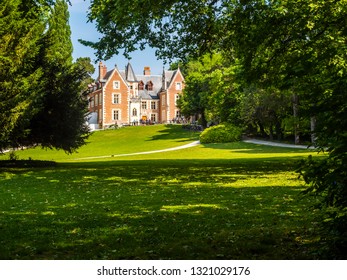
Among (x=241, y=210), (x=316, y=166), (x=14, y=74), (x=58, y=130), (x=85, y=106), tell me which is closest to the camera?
(x=316, y=166)

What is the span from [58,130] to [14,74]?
183 inches

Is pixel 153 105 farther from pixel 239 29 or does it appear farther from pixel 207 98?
pixel 239 29

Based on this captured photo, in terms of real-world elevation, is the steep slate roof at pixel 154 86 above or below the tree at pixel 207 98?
above

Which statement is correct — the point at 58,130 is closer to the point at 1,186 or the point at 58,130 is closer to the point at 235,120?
the point at 1,186

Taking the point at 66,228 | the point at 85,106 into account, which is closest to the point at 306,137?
the point at 85,106

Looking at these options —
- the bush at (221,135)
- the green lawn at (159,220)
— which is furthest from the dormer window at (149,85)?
the green lawn at (159,220)

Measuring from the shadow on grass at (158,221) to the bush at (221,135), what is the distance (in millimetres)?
35988

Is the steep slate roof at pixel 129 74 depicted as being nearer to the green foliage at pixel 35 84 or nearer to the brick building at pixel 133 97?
the brick building at pixel 133 97

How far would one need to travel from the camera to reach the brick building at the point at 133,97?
3440 inches

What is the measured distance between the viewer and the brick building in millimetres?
87375

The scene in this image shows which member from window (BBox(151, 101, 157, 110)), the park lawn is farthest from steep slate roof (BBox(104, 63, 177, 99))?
the park lawn

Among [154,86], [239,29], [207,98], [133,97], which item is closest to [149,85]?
[154,86]

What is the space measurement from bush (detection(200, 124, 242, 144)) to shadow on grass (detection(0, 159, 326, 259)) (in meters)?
36.0

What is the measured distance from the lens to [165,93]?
9544 cm
